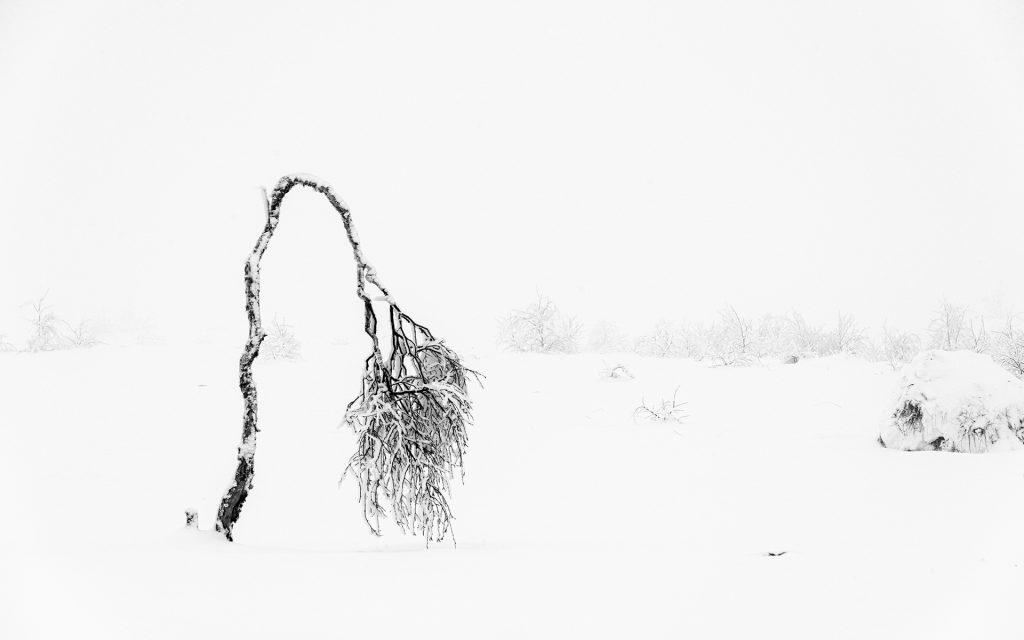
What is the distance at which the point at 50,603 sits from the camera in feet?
8.86

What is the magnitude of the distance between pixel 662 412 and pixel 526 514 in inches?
152

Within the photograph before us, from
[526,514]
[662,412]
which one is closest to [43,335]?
[526,514]

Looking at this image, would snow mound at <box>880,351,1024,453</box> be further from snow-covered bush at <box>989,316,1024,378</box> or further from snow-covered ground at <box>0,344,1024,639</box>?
snow-covered bush at <box>989,316,1024,378</box>

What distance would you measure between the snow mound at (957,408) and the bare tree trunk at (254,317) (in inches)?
291

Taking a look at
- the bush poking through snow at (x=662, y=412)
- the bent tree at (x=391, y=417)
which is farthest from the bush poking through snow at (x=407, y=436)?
the bush poking through snow at (x=662, y=412)

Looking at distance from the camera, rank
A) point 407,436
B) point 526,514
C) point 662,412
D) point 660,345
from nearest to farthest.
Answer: point 407,436, point 526,514, point 662,412, point 660,345

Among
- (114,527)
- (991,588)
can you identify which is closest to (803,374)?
(991,588)

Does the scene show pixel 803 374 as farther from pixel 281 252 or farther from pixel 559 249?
pixel 281 252

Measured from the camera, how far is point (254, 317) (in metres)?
4.21

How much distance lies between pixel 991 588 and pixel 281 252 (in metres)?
70.8

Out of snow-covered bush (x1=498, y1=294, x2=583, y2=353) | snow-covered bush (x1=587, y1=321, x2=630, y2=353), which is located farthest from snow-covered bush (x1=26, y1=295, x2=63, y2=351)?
snow-covered bush (x1=587, y1=321, x2=630, y2=353)

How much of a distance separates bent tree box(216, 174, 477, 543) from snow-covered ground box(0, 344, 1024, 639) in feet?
1.29

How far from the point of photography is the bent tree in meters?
3.83

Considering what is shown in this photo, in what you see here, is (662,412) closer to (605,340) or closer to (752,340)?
(752,340)
